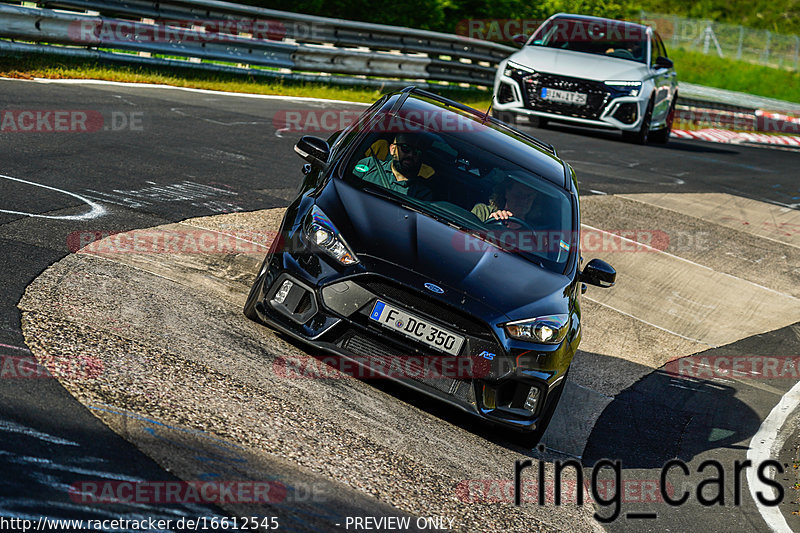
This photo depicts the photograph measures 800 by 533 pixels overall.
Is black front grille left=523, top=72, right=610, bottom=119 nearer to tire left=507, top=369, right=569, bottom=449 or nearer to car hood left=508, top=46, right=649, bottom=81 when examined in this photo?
car hood left=508, top=46, right=649, bottom=81

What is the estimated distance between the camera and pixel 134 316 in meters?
5.38

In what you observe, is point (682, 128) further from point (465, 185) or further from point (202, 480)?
point (202, 480)

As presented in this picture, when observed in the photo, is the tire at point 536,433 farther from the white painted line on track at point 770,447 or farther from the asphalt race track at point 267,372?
the white painted line on track at point 770,447

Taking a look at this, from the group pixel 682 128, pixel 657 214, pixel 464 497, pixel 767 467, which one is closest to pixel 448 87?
pixel 682 128

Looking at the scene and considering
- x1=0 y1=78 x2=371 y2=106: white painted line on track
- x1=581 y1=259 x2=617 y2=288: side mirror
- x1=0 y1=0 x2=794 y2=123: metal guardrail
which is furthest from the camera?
x1=0 y1=0 x2=794 y2=123: metal guardrail

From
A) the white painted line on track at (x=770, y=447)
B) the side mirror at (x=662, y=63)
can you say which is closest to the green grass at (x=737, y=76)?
the side mirror at (x=662, y=63)

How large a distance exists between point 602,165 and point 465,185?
349 inches

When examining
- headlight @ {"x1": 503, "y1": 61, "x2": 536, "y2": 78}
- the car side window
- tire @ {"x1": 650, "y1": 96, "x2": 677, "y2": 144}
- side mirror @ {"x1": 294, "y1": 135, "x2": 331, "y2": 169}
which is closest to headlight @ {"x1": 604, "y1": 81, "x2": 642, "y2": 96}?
the car side window

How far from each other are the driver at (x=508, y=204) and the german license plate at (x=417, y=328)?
47.9 inches

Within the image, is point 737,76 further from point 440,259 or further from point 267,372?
point 267,372

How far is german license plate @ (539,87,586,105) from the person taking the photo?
625 inches

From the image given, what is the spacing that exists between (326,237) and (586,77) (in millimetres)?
11273

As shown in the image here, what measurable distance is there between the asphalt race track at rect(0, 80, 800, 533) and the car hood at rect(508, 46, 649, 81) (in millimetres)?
4647

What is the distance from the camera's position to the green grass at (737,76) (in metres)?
45.7
